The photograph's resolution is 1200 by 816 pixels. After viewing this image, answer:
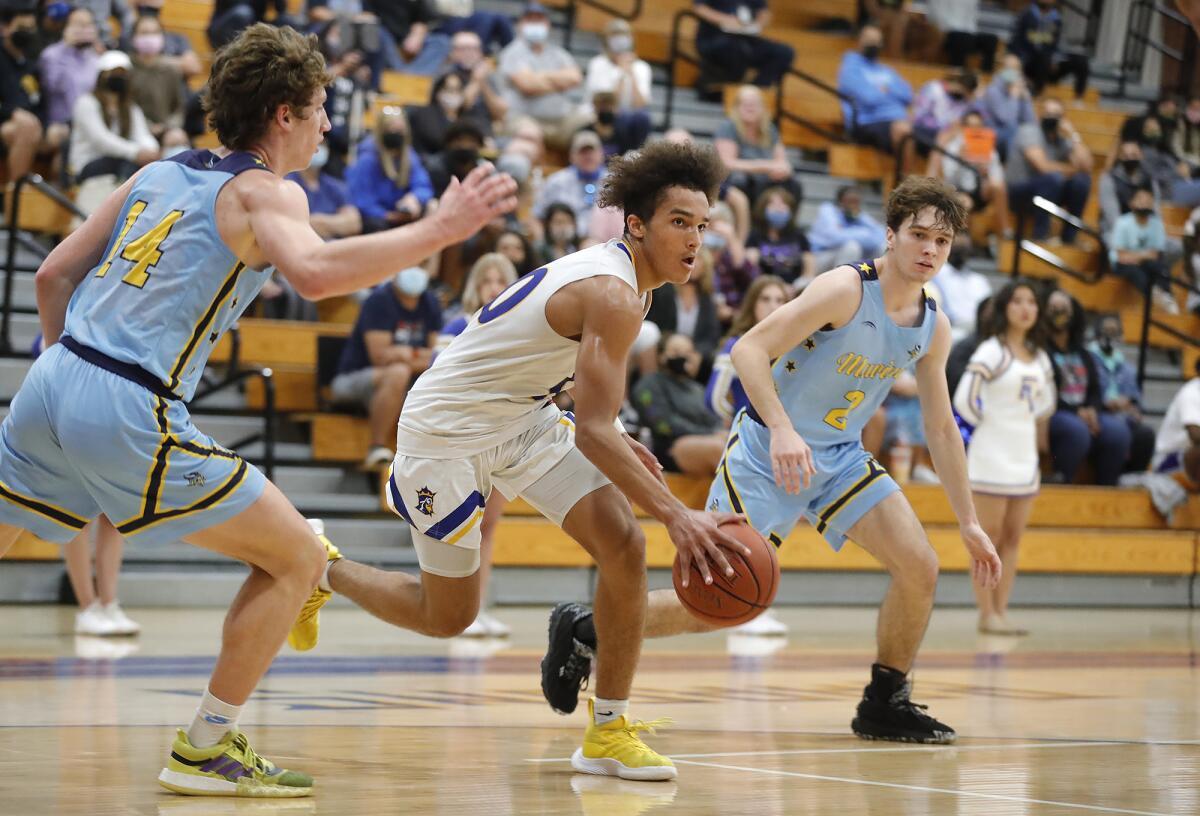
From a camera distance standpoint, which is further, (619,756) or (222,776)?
(619,756)

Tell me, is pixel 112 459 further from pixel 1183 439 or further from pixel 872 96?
pixel 872 96

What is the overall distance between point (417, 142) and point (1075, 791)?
9662 mm

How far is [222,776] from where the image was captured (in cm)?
441

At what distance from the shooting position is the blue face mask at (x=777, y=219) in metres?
14.0

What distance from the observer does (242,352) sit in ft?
38.5

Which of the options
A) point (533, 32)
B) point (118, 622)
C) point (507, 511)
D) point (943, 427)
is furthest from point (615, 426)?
point (533, 32)

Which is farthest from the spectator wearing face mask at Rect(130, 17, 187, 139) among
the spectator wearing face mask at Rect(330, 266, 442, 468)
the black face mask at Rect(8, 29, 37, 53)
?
the spectator wearing face mask at Rect(330, 266, 442, 468)

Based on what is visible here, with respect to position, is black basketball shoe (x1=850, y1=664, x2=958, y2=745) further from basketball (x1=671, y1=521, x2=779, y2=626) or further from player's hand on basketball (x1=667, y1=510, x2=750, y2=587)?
player's hand on basketball (x1=667, y1=510, x2=750, y2=587)

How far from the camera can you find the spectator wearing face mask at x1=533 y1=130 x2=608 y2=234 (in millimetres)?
13320

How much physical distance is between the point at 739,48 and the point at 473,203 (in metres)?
13.6

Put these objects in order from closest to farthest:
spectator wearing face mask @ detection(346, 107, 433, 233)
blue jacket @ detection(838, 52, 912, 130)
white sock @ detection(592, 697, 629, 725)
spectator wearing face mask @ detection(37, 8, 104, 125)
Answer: white sock @ detection(592, 697, 629, 725)
spectator wearing face mask @ detection(37, 8, 104, 125)
spectator wearing face mask @ detection(346, 107, 433, 233)
blue jacket @ detection(838, 52, 912, 130)

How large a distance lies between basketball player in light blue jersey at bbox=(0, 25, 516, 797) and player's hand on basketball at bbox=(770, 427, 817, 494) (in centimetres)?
150

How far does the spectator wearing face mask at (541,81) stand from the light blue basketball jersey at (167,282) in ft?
33.4

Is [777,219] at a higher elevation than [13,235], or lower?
lower
